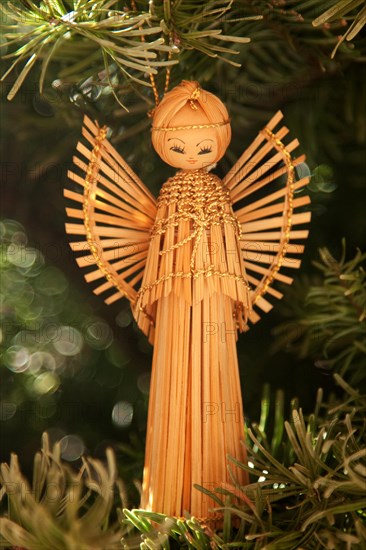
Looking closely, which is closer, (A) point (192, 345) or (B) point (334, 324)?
(A) point (192, 345)

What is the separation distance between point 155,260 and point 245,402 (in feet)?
0.67

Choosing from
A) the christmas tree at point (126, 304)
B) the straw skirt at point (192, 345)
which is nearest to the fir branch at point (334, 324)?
the christmas tree at point (126, 304)

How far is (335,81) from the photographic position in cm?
61

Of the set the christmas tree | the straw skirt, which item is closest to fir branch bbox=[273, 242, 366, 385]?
the christmas tree

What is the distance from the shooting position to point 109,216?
0.53 meters

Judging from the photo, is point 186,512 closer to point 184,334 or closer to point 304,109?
point 184,334

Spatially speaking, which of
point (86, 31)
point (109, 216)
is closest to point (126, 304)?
point (109, 216)

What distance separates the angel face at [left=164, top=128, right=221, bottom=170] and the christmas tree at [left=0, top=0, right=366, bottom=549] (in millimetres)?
52

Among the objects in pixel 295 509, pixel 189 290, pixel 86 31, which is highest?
pixel 86 31

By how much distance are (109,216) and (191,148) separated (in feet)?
0.25

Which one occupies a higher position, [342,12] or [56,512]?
[342,12]

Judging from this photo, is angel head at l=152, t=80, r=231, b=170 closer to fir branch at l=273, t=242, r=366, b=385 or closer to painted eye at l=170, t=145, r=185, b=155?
painted eye at l=170, t=145, r=185, b=155

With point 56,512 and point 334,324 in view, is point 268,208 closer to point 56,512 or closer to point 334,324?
point 334,324

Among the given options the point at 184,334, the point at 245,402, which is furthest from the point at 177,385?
the point at 245,402
